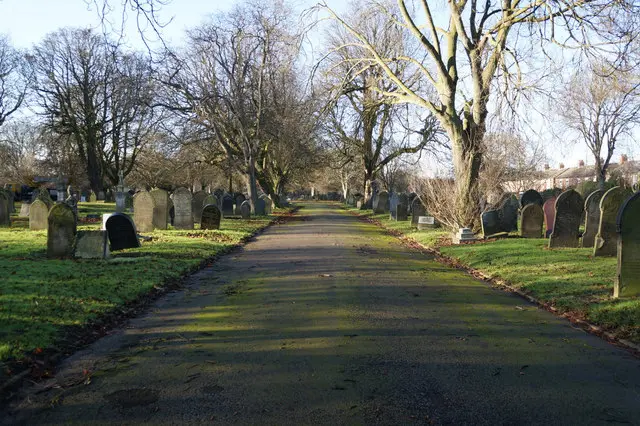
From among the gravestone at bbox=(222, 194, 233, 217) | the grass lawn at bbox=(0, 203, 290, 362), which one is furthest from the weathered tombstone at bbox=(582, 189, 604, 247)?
the gravestone at bbox=(222, 194, 233, 217)

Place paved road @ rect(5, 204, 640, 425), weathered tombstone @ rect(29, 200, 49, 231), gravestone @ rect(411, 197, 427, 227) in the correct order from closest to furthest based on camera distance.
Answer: paved road @ rect(5, 204, 640, 425), weathered tombstone @ rect(29, 200, 49, 231), gravestone @ rect(411, 197, 427, 227)

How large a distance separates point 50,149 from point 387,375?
151 ft

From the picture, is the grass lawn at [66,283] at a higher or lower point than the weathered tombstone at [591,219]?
lower

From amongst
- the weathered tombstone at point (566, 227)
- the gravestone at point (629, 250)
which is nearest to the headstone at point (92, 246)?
the gravestone at point (629, 250)

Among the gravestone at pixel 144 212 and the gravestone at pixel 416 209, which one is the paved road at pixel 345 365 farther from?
the gravestone at pixel 416 209

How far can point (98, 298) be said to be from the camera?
7.59 metres

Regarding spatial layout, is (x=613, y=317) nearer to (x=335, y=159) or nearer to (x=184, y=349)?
(x=184, y=349)

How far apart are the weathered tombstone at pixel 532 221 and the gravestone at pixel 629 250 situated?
827cm

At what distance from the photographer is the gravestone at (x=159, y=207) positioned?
18625mm

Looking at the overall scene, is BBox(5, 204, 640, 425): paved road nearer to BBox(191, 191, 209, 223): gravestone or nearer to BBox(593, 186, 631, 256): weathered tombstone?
BBox(593, 186, 631, 256): weathered tombstone

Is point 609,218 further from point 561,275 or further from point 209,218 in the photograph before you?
point 209,218

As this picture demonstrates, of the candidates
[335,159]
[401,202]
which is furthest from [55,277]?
[335,159]

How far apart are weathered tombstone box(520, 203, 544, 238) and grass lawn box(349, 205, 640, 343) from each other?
54 centimetres

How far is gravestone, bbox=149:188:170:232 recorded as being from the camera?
18.6 m
